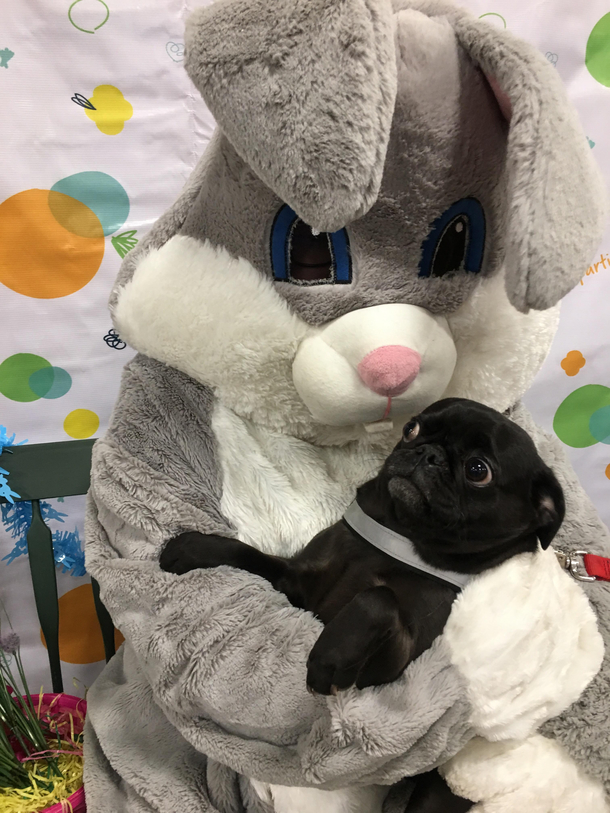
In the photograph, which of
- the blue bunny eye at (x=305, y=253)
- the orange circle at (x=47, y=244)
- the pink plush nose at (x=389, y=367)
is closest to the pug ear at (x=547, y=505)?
the pink plush nose at (x=389, y=367)

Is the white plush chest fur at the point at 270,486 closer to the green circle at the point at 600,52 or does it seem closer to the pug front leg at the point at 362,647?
the pug front leg at the point at 362,647

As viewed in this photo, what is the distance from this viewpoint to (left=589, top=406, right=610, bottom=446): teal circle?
4.68 feet

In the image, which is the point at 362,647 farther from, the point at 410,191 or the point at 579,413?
the point at 579,413

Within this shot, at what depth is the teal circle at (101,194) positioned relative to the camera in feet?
3.36

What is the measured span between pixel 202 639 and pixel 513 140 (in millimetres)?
583

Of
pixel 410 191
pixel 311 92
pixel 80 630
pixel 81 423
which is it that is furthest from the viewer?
pixel 80 630

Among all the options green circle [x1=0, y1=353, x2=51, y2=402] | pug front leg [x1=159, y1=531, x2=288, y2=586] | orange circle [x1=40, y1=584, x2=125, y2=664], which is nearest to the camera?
pug front leg [x1=159, y1=531, x2=288, y2=586]

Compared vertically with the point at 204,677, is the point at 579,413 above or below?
below

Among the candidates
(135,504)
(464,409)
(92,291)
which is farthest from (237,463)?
(92,291)

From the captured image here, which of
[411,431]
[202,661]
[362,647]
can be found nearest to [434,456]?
[411,431]

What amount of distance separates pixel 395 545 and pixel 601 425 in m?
1.05

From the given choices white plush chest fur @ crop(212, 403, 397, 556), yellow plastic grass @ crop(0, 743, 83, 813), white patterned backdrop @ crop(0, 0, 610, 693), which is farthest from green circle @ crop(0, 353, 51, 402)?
yellow plastic grass @ crop(0, 743, 83, 813)

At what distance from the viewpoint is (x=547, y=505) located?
631 mm

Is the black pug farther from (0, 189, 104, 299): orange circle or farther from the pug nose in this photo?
(0, 189, 104, 299): orange circle
